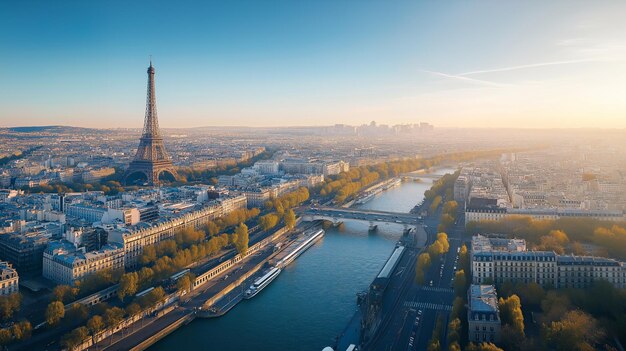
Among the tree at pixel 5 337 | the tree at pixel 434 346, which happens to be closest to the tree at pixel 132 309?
the tree at pixel 5 337

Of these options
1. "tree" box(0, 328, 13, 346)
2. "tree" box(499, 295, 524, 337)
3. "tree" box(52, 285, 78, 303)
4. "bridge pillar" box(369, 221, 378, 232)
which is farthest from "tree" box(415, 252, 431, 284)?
"tree" box(0, 328, 13, 346)

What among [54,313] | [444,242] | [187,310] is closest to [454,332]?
[187,310]

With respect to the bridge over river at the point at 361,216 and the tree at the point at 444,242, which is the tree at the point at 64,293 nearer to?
the tree at the point at 444,242

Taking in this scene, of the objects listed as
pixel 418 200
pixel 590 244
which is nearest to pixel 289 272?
pixel 590 244

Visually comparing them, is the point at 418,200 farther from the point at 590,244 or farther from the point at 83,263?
the point at 83,263

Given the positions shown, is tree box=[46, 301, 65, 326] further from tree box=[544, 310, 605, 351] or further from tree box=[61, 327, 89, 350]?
tree box=[544, 310, 605, 351]

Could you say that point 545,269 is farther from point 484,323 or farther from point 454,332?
point 454,332
